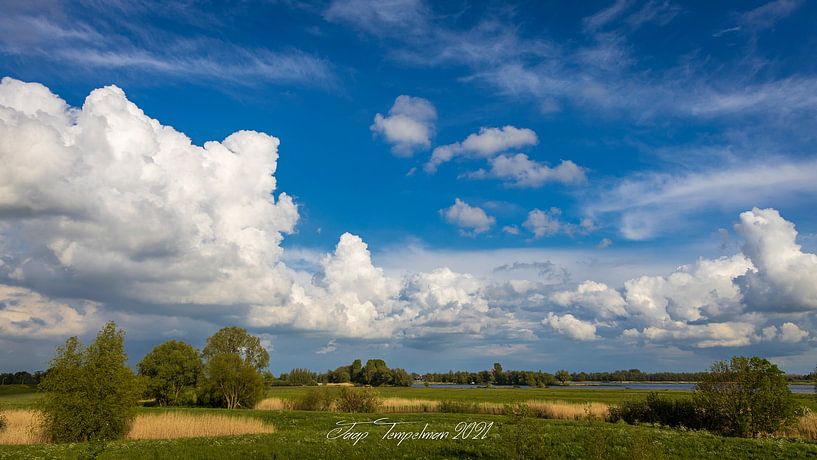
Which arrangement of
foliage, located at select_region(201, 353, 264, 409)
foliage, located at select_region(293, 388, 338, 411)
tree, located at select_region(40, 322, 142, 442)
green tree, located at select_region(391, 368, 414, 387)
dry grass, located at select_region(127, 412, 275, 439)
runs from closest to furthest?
tree, located at select_region(40, 322, 142, 442) < dry grass, located at select_region(127, 412, 275, 439) < foliage, located at select_region(293, 388, 338, 411) < foliage, located at select_region(201, 353, 264, 409) < green tree, located at select_region(391, 368, 414, 387)

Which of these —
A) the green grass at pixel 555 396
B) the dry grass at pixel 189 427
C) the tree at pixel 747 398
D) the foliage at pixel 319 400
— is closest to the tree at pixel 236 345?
the green grass at pixel 555 396

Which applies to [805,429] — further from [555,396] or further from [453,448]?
[555,396]

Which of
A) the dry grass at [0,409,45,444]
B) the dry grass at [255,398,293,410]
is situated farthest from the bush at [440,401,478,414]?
the dry grass at [0,409,45,444]

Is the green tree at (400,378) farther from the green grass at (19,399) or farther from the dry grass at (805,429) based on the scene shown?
the dry grass at (805,429)

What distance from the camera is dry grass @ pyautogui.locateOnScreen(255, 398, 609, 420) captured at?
47000 millimetres

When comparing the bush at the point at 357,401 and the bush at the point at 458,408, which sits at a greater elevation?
the bush at the point at 357,401

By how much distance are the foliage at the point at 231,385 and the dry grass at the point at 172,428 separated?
1081 inches

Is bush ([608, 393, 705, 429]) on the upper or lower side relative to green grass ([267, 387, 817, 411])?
upper

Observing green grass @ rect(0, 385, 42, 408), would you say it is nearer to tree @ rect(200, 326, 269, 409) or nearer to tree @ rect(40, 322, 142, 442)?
tree @ rect(40, 322, 142, 442)

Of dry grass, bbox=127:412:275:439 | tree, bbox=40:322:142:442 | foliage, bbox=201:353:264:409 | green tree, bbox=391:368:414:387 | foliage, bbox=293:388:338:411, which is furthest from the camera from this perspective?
green tree, bbox=391:368:414:387

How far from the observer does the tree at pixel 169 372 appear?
69.4 metres

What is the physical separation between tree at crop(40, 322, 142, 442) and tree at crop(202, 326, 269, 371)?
5621cm

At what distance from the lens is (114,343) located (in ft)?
105

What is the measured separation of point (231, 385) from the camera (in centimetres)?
6425
